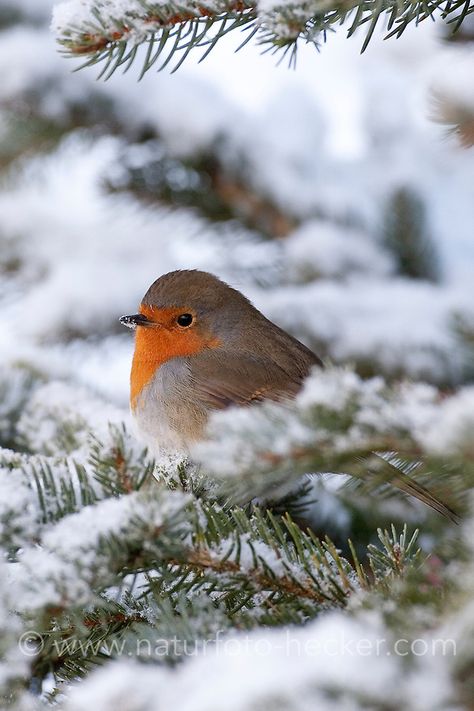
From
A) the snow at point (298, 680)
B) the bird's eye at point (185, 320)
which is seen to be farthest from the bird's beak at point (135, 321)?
the snow at point (298, 680)

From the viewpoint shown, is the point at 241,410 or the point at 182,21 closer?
the point at 241,410

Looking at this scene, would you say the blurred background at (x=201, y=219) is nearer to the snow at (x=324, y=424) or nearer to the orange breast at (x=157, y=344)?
the orange breast at (x=157, y=344)

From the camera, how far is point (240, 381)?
2.90 metres

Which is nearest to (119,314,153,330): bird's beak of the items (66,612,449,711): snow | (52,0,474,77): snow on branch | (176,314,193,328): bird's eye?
(176,314,193,328): bird's eye

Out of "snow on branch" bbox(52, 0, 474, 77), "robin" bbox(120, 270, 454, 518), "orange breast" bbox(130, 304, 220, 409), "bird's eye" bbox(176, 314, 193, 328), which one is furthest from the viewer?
"bird's eye" bbox(176, 314, 193, 328)

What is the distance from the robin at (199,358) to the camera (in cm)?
281

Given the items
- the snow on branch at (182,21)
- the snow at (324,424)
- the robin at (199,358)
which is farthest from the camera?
the robin at (199,358)

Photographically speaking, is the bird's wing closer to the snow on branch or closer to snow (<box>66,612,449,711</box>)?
the snow on branch

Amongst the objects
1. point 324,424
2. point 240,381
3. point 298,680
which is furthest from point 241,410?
point 240,381

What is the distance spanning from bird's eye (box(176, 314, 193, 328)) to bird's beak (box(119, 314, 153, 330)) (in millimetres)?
128

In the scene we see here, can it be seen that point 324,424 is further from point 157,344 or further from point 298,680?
point 157,344

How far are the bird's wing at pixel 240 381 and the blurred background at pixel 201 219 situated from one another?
0.35 meters

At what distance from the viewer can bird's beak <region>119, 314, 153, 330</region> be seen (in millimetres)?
2906

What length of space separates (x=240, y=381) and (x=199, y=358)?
225 millimetres
